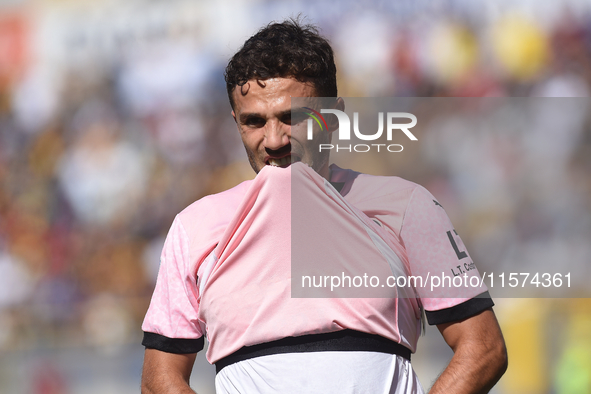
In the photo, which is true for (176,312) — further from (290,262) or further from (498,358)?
(498,358)

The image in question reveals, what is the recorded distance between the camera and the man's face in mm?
1253

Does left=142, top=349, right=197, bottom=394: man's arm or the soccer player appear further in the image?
left=142, top=349, right=197, bottom=394: man's arm

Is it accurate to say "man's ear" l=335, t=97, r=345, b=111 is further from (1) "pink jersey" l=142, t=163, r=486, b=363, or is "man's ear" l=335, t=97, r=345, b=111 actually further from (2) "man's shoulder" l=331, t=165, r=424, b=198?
(1) "pink jersey" l=142, t=163, r=486, b=363

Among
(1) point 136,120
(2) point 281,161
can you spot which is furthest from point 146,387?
(1) point 136,120

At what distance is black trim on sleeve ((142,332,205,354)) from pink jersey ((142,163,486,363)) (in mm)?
14

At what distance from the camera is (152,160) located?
363cm

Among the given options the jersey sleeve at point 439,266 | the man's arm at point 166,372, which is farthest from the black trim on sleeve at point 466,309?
the man's arm at point 166,372

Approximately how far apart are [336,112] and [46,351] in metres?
2.85

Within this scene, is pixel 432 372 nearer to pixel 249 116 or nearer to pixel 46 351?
pixel 249 116

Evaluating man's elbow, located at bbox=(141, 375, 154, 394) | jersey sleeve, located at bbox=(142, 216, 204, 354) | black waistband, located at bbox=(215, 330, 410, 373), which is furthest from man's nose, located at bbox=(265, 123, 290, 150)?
man's elbow, located at bbox=(141, 375, 154, 394)

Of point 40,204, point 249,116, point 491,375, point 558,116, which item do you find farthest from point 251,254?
point 40,204

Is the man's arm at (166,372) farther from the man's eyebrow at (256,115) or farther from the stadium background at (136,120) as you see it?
the stadium background at (136,120)

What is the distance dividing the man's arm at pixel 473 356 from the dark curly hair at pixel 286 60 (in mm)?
577

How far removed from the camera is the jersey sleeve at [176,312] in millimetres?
1216
